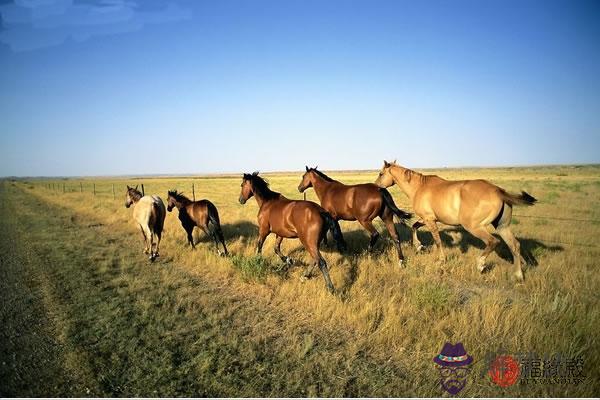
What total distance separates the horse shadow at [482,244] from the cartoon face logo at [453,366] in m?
5.04

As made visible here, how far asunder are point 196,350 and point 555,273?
24.6 feet

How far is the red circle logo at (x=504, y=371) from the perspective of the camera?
11.3 ft

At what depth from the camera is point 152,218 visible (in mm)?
9555

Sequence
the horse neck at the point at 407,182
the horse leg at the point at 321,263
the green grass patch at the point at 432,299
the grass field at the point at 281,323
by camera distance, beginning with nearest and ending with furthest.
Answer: the grass field at the point at 281,323
the green grass patch at the point at 432,299
the horse leg at the point at 321,263
the horse neck at the point at 407,182

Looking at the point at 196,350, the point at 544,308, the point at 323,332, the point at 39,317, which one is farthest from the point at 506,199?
the point at 39,317

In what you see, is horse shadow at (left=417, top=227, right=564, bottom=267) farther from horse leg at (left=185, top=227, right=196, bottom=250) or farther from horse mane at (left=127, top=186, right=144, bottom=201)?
horse mane at (left=127, top=186, right=144, bottom=201)

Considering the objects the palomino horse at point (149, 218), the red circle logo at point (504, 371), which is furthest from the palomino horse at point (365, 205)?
the palomino horse at point (149, 218)

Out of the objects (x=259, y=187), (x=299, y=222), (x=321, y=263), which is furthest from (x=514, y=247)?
(x=259, y=187)

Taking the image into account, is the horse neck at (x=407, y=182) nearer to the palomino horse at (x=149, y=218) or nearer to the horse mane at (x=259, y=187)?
the horse mane at (x=259, y=187)

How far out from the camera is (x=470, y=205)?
711 centimetres

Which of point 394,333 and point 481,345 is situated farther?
point 394,333

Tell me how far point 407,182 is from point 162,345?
24.6 ft

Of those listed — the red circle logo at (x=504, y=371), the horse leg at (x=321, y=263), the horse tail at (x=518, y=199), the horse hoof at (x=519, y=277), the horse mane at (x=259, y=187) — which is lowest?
the red circle logo at (x=504, y=371)

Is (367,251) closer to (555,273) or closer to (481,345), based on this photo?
(555,273)
